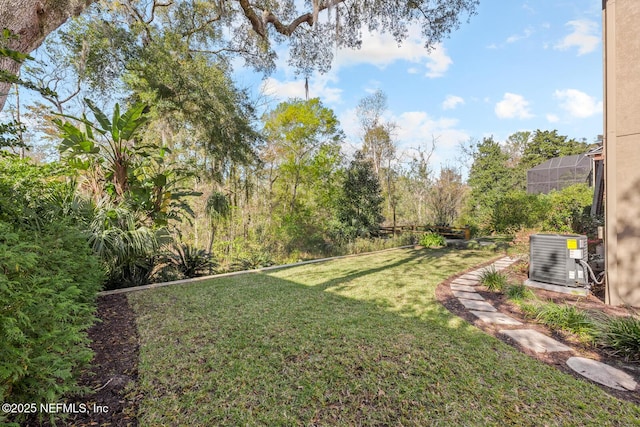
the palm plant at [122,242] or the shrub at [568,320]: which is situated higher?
the palm plant at [122,242]

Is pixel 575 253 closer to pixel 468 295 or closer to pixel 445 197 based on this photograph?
pixel 468 295

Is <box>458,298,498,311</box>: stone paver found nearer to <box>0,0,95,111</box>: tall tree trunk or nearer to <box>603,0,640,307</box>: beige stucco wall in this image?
<box>603,0,640,307</box>: beige stucco wall

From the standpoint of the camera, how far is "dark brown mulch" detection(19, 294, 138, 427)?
159cm

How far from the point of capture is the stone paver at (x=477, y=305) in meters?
3.57

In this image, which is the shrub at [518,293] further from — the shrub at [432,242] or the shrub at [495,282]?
the shrub at [432,242]

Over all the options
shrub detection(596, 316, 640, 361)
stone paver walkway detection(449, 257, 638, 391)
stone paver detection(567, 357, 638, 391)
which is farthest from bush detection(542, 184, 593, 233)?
stone paver detection(567, 357, 638, 391)

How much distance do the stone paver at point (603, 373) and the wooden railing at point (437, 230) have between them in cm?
872

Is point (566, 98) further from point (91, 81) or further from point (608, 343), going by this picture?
point (91, 81)

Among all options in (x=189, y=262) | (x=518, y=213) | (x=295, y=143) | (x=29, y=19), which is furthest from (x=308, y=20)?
(x=518, y=213)

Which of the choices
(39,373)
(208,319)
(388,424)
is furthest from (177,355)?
(388,424)

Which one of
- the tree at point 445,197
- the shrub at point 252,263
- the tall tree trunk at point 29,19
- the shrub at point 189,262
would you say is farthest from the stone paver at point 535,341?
the tree at point 445,197

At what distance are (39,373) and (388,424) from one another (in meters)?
1.92

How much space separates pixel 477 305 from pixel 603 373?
1.56m

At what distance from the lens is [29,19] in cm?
292
